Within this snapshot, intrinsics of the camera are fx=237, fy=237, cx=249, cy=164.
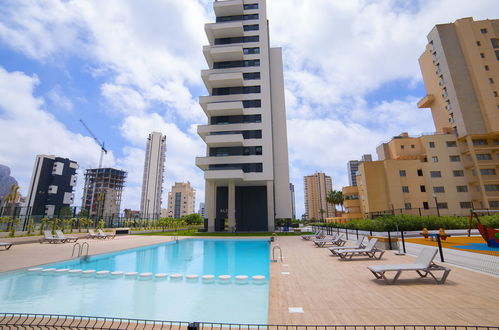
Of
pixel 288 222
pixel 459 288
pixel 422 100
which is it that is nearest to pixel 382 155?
pixel 422 100

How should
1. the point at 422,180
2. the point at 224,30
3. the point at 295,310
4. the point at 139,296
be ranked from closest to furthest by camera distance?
the point at 295,310 < the point at 139,296 < the point at 224,30 < the point at 422,180

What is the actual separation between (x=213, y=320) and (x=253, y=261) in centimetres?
827

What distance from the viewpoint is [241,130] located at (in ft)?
119

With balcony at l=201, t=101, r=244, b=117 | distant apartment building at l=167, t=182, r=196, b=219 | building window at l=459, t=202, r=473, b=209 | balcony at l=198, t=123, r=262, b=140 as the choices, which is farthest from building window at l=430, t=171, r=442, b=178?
distant apartment building at l=167, t=182, r=196, b=219

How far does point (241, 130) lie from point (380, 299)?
32.4 meters

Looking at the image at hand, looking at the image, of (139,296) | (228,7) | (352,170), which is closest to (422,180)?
(228,7)

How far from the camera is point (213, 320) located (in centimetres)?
543

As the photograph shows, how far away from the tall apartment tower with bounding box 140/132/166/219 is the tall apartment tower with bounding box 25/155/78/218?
140 feet

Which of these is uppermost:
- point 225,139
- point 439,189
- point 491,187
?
point 225,139

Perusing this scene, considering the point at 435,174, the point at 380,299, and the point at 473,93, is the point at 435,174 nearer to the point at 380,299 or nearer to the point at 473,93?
the point at 473,93

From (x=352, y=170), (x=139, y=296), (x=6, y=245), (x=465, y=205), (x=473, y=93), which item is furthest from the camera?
(x=352, y=170)

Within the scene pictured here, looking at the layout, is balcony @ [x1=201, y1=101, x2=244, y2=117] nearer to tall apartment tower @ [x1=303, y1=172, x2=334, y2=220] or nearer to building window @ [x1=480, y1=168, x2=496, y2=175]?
building window @ [x1=480, y1=168, x2=496, y2=175]

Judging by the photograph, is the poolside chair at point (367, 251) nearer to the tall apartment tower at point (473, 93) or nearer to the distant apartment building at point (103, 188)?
the tall apartment tower at point (473, 93)

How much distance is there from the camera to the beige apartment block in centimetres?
4097
